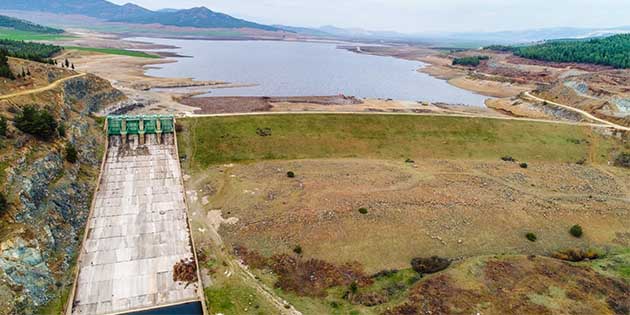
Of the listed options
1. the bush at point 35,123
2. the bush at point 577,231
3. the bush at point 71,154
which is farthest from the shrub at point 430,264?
the bush at point 35,123

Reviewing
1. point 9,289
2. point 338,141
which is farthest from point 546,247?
point 9,289

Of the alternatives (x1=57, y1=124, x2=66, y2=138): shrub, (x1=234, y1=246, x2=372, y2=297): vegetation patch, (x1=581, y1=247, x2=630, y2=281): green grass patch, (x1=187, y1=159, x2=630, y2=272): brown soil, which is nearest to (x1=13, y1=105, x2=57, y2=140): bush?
(x1=57, y1=124, x2=66, y2=138): shrub

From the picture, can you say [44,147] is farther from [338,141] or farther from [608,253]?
[608,253]

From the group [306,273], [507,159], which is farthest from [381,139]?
[306,273]

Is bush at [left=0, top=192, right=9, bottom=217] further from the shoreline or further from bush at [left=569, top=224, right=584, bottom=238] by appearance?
bush at [left=569, top=224, right=584, bottom=238]

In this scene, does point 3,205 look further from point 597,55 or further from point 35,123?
point 597,55

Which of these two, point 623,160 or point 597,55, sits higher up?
point 597,55

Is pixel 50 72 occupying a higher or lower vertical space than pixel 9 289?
higher

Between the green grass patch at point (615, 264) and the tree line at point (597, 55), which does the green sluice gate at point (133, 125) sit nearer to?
the green grass patch at point (615, 264)
